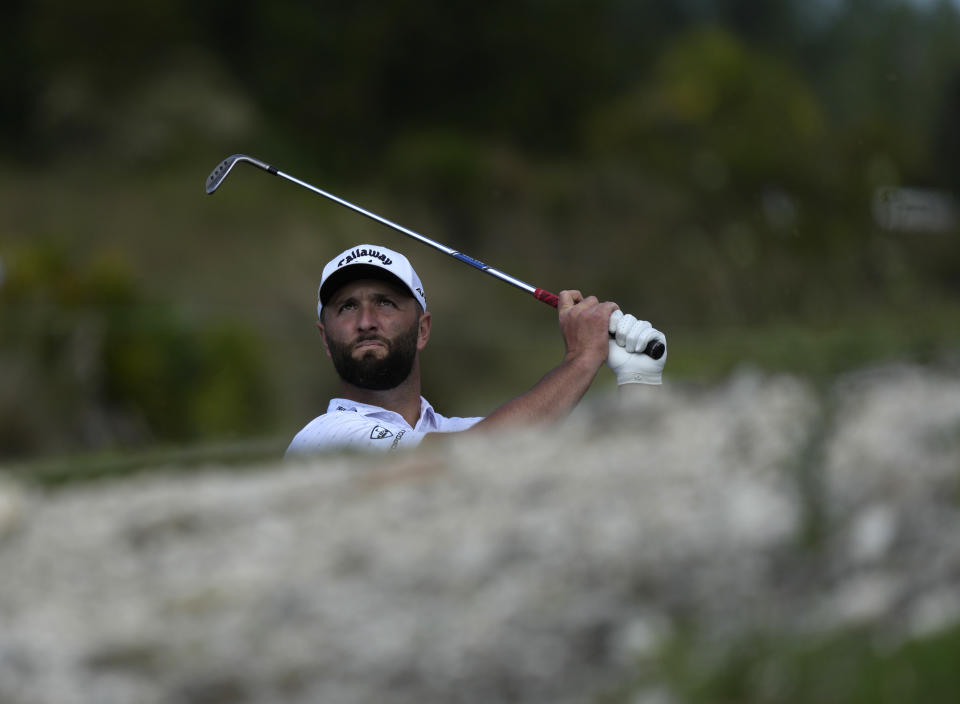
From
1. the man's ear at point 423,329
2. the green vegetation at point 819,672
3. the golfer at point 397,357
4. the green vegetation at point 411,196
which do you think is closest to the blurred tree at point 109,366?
the green vegetation at point 411,196

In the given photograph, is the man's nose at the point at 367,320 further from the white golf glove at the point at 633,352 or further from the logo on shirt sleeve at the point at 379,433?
the white golf glove at the point at 633,352

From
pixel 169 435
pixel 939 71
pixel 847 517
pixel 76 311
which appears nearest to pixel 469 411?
pixel 169 435

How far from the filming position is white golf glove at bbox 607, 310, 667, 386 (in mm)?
A: 3332

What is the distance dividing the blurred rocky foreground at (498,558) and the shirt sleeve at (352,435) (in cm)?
40

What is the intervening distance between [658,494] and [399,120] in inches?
693

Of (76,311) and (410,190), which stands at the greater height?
(410,190)

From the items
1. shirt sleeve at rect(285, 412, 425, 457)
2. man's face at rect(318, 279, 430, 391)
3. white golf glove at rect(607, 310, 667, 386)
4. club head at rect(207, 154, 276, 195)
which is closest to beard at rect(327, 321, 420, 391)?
man's face at rect(318, 279, 430, 391)

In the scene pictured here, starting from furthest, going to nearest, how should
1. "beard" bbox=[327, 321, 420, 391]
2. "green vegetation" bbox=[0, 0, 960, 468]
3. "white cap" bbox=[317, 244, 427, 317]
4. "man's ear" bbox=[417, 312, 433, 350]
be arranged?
1. "green vegetation" bbox=[0, 0, 960, 468]
2. "man's ear" bbox=[417, 312, 433, 350]
3. "white cap" bbox=[317, 244, 427, 317]
4. "beard" bbox=[327, 321, 420, 391]

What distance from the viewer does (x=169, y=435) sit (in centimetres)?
1030

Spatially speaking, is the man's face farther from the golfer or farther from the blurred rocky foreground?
the blurred rocky foreground

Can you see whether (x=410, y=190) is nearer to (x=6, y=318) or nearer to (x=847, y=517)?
(x=6, y=318)

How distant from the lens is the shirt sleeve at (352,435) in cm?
343

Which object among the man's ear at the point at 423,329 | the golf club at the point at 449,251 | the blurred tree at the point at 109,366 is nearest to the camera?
the golf club at the point at 449,251

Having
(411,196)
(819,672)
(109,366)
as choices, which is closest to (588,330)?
(819,672)
